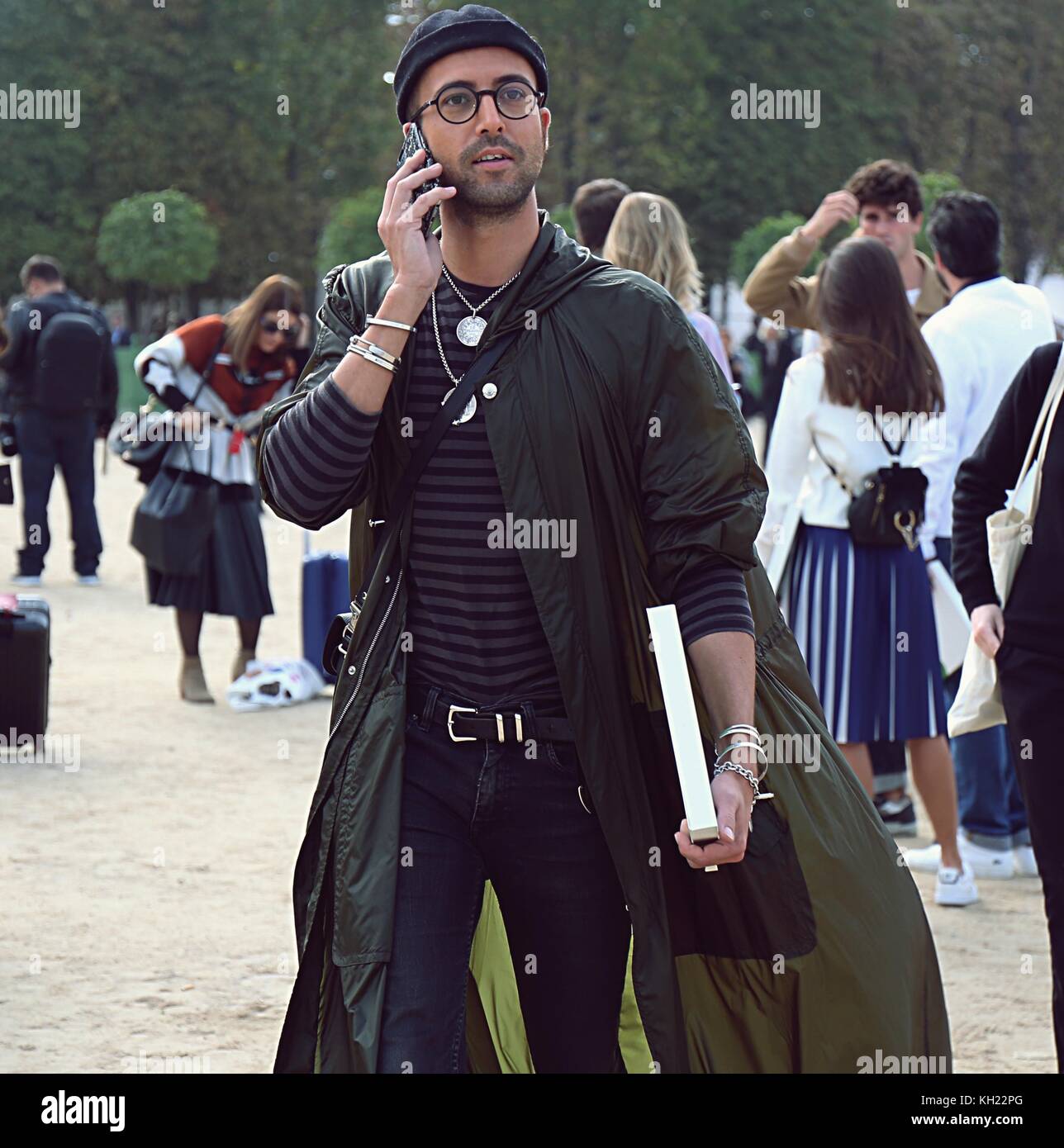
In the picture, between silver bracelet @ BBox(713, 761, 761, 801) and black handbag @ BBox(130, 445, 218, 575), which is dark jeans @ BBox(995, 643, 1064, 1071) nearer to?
silver bracelet @ BBox(713, 761, 761, 801)

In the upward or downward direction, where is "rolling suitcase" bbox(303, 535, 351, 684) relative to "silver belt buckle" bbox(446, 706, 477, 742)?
downward

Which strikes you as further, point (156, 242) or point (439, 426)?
point (156, 242)

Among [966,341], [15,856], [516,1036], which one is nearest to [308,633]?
[15,856]

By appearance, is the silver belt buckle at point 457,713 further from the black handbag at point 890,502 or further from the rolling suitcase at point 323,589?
the rolling suitcase at point 323,589

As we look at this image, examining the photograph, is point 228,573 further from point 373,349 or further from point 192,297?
point 192,297

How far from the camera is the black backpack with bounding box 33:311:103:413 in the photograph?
13242 millimetres

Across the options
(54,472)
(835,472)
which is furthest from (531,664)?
(54,472)

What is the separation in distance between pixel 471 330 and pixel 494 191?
21 centimetres

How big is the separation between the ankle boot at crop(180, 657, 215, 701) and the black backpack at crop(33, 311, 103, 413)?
14.5ft

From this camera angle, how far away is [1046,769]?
378cm

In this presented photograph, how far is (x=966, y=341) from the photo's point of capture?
630 cm

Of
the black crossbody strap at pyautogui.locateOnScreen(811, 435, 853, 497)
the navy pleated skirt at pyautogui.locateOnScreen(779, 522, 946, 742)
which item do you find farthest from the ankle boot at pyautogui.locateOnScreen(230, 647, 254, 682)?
the black crossbody strap at pyautogui.locateOnScreen(811, 435, 853, 497)

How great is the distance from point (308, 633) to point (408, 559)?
274 inches

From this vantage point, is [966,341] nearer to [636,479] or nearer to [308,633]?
[636,479]
